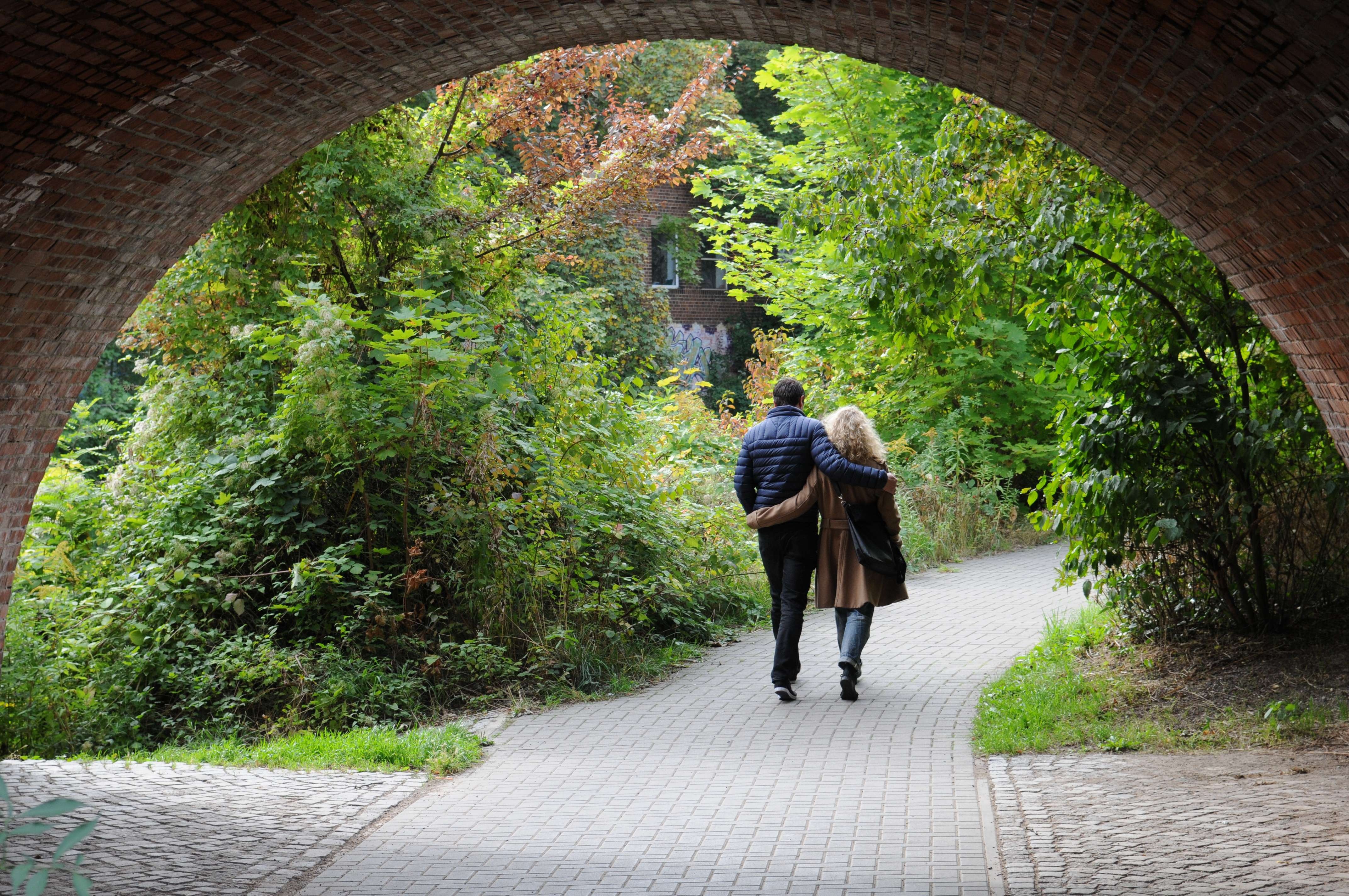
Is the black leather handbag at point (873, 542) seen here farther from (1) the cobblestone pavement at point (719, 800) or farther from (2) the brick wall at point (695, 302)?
(2) the brick wall at point (695, 302)

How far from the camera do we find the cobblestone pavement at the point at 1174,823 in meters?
4.75

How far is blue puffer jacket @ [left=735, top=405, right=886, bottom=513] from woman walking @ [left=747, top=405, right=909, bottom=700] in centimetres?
8

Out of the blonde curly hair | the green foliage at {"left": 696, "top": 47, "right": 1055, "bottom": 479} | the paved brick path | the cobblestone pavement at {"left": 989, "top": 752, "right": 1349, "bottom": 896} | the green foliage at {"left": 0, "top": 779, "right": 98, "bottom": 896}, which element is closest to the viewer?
the green foliage at {"left": 0, "top": 779, "right": 98, "bottom": 896}

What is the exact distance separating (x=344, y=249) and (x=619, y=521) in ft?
11.1

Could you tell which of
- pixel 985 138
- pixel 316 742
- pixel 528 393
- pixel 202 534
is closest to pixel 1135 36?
pixel 985 138

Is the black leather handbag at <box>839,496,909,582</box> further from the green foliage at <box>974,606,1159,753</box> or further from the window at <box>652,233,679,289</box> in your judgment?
the window at <box>652,233,679,289</box>

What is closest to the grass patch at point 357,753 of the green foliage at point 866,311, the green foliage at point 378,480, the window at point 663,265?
the green foliage at point 378,480

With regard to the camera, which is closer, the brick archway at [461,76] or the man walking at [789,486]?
the brick archway at [461,76]

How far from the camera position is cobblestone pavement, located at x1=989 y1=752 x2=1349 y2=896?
4750 mm

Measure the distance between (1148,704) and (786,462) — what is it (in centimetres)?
284

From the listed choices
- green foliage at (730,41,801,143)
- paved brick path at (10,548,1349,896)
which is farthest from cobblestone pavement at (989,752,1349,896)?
green foliage at (730,41,801,143)

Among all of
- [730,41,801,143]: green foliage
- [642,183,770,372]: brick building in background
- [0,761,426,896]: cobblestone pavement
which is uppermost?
[730,41,801,143]: green foliage

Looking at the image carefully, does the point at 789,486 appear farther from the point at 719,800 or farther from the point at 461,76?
the point at 461,76

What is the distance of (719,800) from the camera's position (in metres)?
6.24
